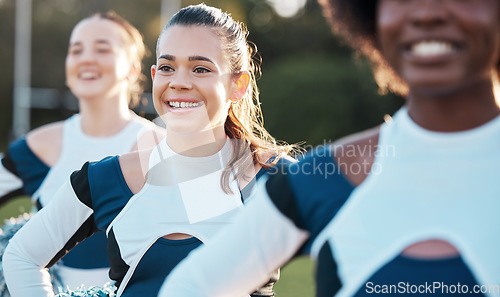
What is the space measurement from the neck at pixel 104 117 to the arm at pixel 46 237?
5.35ft

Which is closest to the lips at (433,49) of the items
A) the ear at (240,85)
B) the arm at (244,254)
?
the arm at (244,254)

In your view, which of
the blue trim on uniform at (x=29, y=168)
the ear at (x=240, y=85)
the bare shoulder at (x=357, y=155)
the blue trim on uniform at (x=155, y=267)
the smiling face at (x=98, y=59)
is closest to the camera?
the bare shoulder at (x=357, y=155)

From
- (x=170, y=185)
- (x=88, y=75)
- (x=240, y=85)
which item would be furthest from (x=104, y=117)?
(x=170, y=185)

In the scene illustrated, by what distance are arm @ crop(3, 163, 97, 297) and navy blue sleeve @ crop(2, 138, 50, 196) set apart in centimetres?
163

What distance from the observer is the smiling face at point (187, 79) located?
8.05 feet

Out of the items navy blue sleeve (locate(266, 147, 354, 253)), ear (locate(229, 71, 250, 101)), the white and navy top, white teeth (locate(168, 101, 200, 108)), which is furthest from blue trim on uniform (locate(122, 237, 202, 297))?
the white and navy top

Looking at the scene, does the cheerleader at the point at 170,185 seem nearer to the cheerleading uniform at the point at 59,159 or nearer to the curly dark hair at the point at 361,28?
the curly dark hair at the point at 361,28

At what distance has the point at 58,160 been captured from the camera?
389cm

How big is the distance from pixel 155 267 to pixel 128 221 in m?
0.17

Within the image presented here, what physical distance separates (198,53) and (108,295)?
876 mm

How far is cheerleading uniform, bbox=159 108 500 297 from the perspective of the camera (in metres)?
1.27

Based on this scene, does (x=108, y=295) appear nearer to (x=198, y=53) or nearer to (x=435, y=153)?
(x=198, y=53)

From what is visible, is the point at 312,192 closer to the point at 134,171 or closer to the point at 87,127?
the point at 134,171

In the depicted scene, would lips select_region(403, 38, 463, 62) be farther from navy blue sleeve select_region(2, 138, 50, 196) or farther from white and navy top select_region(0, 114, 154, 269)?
navy blue sleeve select_region(2, 138, 50, 196)
